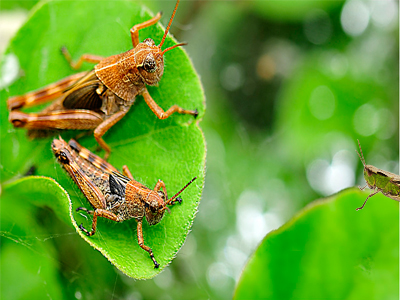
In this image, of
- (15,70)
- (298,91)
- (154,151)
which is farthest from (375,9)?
(15,70)

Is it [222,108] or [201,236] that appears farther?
[222,108]

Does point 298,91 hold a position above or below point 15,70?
below

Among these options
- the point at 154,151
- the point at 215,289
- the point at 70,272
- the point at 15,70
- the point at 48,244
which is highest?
the point at 15,70

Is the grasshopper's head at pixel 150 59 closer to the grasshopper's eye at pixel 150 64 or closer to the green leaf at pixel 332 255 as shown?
the grasshopper's eye at pixel 150 64

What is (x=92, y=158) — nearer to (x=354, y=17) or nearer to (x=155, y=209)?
(x=155, y=209)

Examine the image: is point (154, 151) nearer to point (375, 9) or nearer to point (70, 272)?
point (70, 272)

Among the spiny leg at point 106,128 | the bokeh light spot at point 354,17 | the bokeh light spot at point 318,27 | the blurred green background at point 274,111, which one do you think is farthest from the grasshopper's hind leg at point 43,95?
the bokeh light spot at point 354,17

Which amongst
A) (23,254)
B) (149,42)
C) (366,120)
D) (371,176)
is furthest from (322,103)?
(23,254)
